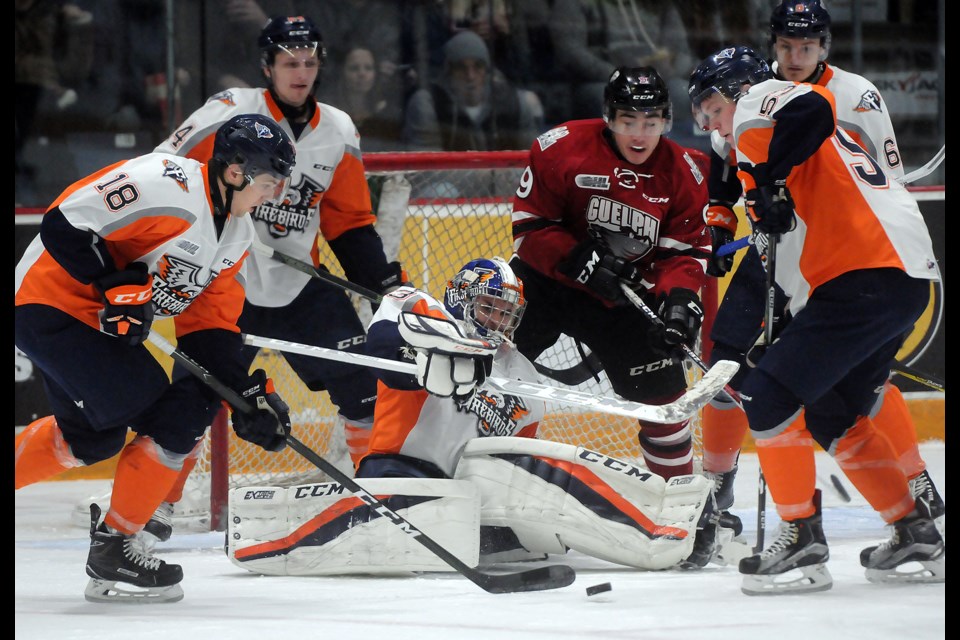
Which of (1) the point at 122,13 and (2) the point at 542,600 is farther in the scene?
(1) the point at 122,13

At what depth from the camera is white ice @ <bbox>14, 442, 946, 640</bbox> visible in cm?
252

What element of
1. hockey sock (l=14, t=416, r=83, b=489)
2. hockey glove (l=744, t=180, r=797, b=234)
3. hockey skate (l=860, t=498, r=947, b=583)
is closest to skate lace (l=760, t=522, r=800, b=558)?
hockey skate (l=860, t=498, r=947, b=583)

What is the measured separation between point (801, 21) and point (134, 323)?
5.78 ft

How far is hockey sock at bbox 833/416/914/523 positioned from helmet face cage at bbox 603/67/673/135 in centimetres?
88

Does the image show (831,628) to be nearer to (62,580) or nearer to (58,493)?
(62,580)

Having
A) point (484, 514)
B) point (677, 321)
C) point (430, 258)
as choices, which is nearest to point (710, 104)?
point (677, 321)

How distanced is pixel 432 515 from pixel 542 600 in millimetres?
343

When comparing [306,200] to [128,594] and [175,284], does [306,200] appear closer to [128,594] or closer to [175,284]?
[175,284]

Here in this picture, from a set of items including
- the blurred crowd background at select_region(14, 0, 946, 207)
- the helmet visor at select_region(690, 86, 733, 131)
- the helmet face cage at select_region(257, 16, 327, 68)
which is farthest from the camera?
the blurred crowd background at select_region(14, 0, 946, 207)

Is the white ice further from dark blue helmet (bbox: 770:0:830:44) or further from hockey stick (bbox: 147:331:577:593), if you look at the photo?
dark blue helmet (bbox: 770:0:830:44)

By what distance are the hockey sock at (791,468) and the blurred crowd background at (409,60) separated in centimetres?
231

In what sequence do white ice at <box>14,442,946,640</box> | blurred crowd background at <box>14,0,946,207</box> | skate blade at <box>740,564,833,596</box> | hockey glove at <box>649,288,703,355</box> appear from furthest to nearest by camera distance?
blurred crowd background at <box>14,0,946,207</box>
hockey glove at <box>649,288,703,355</box>
skate blade at <box>740,564,833,596</box>
white ice at <box>14,442,946,640</box>

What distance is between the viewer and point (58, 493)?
14.6ft
